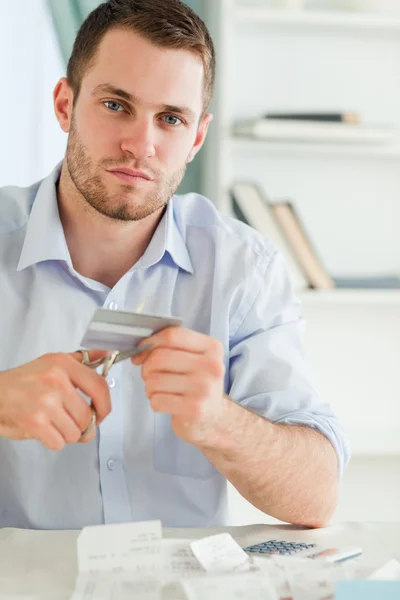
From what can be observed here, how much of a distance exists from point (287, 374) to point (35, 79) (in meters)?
1.36

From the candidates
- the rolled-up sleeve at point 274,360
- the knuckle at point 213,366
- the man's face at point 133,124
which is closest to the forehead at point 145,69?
the man's face at point 133,124

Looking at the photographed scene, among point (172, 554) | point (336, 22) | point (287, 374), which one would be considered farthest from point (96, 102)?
point (336, 22)

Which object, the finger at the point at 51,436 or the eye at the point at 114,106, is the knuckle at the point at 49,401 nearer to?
the finger at the point at 51,436

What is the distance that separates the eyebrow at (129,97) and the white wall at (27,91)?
2.42 ft

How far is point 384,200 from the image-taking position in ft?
8.43

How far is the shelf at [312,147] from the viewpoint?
2.36m

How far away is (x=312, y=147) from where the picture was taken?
7.81ft

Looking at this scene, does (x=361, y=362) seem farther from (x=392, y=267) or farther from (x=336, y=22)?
(x=336, y=22)

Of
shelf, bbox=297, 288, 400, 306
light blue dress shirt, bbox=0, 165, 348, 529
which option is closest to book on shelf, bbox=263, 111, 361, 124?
shelf, bbox=297, 288, 400, 306

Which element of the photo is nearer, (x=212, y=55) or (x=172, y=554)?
(x=172, y=554)

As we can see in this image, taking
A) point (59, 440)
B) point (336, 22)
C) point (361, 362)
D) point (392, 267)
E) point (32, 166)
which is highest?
point (336, 22)

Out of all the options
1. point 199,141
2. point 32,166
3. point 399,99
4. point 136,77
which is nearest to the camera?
point 136,77

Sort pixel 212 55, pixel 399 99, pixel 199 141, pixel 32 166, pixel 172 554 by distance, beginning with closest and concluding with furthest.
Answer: pixel 172 554 < pixel 212 55 < pixel 199 141 < pixel 32 166 < pixel 399 99

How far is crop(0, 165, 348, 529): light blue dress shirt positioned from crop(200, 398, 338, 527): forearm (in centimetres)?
7
